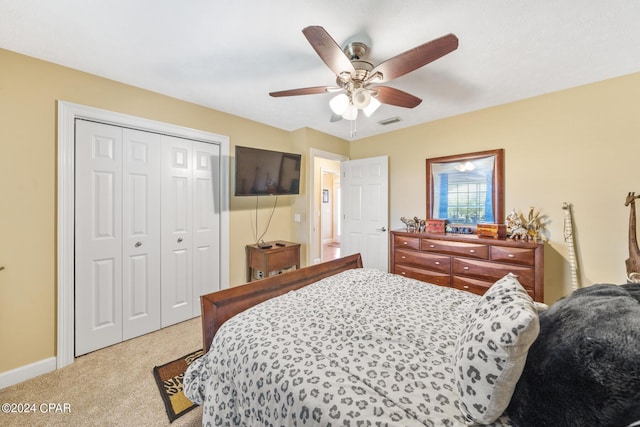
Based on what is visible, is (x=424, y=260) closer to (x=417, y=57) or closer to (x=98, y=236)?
(x=417, y=57)

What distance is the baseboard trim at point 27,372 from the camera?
1792 millimetres

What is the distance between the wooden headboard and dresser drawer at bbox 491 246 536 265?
1695mm

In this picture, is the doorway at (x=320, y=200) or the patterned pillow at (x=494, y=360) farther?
the doorway at (x=320, y=200)

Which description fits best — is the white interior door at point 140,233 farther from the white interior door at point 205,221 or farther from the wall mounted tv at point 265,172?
the wall mounted tv at point 265,172

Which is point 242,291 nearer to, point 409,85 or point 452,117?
point 409,85

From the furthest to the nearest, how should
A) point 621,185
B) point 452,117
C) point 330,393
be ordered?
1. point 452,117
2. point 621,185
3. point 330,393

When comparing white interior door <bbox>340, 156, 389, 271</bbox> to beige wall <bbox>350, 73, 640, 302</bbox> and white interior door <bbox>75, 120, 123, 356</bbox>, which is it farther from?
white interior door <bbox>75, 120, 123, 356</bbox>

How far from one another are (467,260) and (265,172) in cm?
255

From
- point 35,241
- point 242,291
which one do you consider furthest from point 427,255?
point 35,241

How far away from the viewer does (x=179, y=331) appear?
8.48ft

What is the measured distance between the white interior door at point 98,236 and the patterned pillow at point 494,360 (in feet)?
9.41

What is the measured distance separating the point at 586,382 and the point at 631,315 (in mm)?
270

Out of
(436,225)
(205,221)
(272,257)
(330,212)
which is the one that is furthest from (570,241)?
(330,212)

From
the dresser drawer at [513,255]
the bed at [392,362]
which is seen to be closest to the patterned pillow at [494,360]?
the bed at [392,362]
